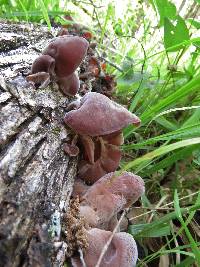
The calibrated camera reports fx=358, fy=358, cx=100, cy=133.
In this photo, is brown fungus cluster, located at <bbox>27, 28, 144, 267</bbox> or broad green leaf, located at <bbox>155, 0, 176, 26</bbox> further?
broad green leaf, located at <bbox>155, 0, 176, 26</bbox>

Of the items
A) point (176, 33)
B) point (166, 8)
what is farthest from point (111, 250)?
point (166, 8)

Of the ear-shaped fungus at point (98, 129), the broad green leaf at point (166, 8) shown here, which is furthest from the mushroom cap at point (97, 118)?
the broad green leaf at point (166, 8)

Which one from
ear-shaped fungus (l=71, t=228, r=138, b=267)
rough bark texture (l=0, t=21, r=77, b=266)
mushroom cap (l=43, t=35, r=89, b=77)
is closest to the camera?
rough bark texture (l=0, t=21, r=77, b=266)

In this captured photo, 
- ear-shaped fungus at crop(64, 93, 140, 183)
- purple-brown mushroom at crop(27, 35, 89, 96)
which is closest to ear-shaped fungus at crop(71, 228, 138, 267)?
ear-shaped fungus at crop(64, 93, 140, 183)

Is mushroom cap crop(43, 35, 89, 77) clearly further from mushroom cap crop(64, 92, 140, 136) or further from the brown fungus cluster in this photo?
mushroom cap crop(64, 92, 140, 136)

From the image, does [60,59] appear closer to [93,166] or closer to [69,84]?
[69,84]

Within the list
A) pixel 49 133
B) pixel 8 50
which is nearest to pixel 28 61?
pixel 8 50

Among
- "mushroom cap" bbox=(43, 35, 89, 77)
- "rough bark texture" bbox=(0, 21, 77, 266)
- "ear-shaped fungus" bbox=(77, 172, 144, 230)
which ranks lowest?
"ear-shaped fungus" bbox=(77, 172, 144, 230)
